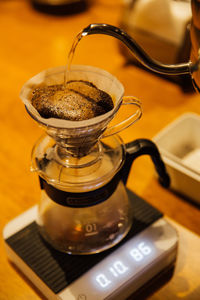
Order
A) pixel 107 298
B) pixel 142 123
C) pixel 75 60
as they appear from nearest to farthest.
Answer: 1. pixel 107 298
2. pixel 142 123
3. pixel 75 60

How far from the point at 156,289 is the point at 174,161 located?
0.81ft

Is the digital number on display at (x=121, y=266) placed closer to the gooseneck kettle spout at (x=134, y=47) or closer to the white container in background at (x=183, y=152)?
the white container in background at (x=183, y=152)

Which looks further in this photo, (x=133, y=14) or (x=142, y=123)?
(x=133, y=14)

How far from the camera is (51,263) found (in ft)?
1.99

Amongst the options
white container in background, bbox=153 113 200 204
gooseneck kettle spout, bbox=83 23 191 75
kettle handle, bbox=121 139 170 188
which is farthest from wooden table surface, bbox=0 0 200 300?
gooseneck kettle spout, bbox=83 23 191 75

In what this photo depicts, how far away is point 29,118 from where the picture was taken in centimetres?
100

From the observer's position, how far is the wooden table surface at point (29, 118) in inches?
29.6

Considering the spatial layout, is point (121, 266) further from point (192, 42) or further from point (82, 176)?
point (192, 42)

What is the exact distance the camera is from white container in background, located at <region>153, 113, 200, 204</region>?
0.73 meters

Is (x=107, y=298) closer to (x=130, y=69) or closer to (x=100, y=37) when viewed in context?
(x=130, y=69)

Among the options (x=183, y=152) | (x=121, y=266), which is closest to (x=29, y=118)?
(x=183, y=152)

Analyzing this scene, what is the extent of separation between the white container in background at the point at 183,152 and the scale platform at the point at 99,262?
10cm

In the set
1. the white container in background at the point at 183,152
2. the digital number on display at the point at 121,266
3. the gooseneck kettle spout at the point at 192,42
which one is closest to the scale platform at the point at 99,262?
the digital number on display at the point at 121,266

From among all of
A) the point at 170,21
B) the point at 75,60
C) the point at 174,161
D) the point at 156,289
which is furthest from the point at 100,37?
the point at 156,289
